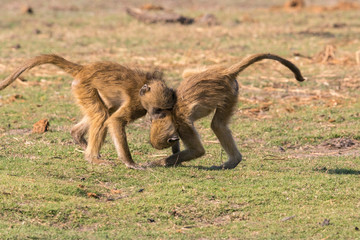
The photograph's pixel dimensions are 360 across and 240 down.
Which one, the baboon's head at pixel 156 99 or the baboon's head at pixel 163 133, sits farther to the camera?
the baboon's head at pixel 156 99

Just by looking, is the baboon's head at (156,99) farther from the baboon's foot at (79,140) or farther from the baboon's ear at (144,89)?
the baboon's foot at (79,140)

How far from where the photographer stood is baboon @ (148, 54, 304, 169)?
732 centimetres

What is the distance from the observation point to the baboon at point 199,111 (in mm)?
7320

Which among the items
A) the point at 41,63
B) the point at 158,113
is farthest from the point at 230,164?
the point at 41,63

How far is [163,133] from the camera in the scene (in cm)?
725

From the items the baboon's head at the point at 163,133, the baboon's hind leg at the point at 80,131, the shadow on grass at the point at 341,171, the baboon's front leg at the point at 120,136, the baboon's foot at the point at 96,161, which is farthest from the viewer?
the baboon's hind leg at the point at 80,131


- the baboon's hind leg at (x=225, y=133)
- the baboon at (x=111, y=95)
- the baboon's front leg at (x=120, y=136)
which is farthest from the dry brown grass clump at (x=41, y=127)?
the baboon's hind leg at (x=225, y=133)

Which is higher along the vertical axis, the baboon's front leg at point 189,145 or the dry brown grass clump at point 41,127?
the baboon's front leg at point 189,145

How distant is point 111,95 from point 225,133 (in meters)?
1.54

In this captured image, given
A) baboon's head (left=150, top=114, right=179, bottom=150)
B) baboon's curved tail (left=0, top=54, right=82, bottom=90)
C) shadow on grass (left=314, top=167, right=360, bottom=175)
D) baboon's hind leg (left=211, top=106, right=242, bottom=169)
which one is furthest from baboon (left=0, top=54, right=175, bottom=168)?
shadow on grass (left=314, top=167, right=360, bottom=175)

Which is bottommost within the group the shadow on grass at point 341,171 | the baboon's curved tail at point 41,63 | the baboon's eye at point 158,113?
the shadow on grass at point 341,171

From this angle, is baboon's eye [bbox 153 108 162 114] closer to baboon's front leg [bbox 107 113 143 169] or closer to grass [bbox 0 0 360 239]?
baboon's front leg [bbox 107 113 143 169]

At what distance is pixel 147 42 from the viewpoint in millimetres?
17516

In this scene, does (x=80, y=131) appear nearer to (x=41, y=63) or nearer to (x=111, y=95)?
(x=111, y=95)
